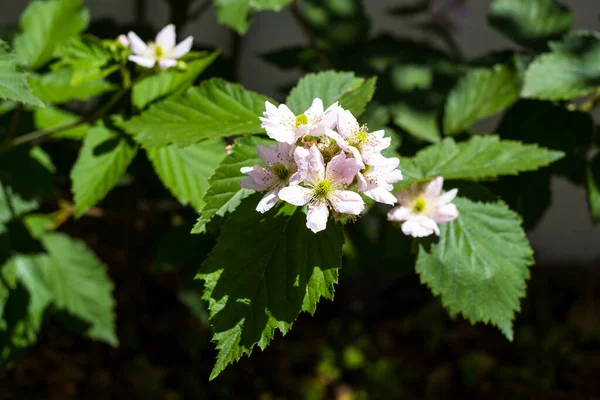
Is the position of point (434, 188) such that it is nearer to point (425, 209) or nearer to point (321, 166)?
point (425, 209)

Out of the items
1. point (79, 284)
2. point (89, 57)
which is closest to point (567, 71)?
point (89, 57)

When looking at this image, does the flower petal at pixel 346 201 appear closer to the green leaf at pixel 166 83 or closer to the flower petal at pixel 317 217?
the flower petal at pixel 317 217

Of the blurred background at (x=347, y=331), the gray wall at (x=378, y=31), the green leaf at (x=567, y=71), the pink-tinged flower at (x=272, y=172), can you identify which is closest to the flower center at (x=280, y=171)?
the pink-tinged flower at (x=272, y=172)

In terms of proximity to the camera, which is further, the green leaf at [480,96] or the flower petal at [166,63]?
the green leaf at [480,96]

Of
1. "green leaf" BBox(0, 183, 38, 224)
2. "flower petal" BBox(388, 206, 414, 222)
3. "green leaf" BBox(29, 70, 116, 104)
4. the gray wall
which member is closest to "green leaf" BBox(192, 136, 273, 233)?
"flower petal" BBox(388, 206, 414, 222)

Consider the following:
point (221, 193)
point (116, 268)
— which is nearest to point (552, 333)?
point (116, 268)

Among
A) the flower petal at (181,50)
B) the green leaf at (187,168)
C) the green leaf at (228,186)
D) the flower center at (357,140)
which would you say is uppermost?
the flower center at (357,140)

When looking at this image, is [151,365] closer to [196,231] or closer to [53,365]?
[53,365]
